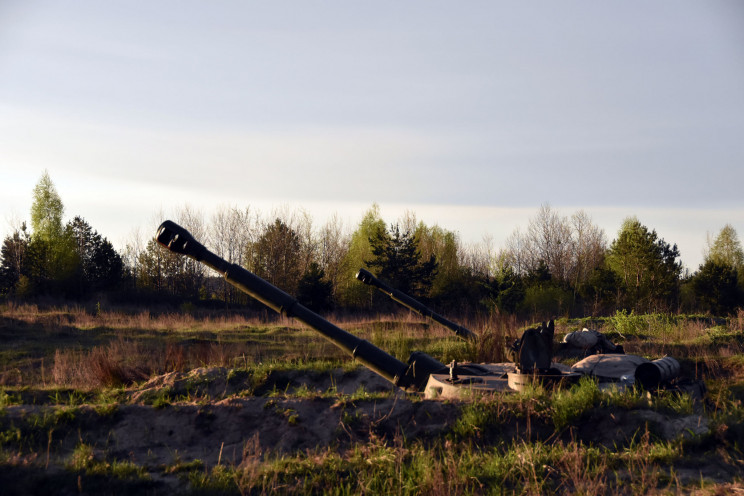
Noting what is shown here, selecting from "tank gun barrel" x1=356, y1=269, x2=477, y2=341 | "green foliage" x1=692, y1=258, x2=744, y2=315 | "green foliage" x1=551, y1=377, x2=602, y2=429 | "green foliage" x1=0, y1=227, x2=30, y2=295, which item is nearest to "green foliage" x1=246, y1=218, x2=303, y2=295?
"green foliage" x1=0, y1=227, x2=30, y2=295

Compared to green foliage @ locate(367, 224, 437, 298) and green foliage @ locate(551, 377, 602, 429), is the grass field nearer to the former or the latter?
green foliage @ locate(551, 377, 602, 429)

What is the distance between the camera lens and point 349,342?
8508 mm

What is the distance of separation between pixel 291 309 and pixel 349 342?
875 mm

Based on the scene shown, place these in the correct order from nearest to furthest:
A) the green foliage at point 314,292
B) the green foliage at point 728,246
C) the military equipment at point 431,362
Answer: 1. the military equipment at point 431,362
2. the green foliage at point 314,292
3. the green foliage at point 728,246

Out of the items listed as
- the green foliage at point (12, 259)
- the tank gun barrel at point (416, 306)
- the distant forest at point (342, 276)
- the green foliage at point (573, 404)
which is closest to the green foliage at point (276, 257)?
the distant forest at point (342, 276)

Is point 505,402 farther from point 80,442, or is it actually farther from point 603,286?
point 603,286

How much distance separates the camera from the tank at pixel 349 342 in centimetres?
805

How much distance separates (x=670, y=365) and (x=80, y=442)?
277 inches

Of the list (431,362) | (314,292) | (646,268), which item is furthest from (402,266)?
(431,362)

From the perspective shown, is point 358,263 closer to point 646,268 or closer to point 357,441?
point 646,268

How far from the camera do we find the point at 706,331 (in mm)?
15609

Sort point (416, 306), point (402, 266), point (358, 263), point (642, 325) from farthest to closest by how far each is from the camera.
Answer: point (358, 263)
point (402, 266)
point (642, 325)
point (416, 306)

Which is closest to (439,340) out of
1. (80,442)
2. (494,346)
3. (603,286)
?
(494,346)

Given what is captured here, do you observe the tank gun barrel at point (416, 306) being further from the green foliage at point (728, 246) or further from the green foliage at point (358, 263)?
the green foliage at point (728, 246)
